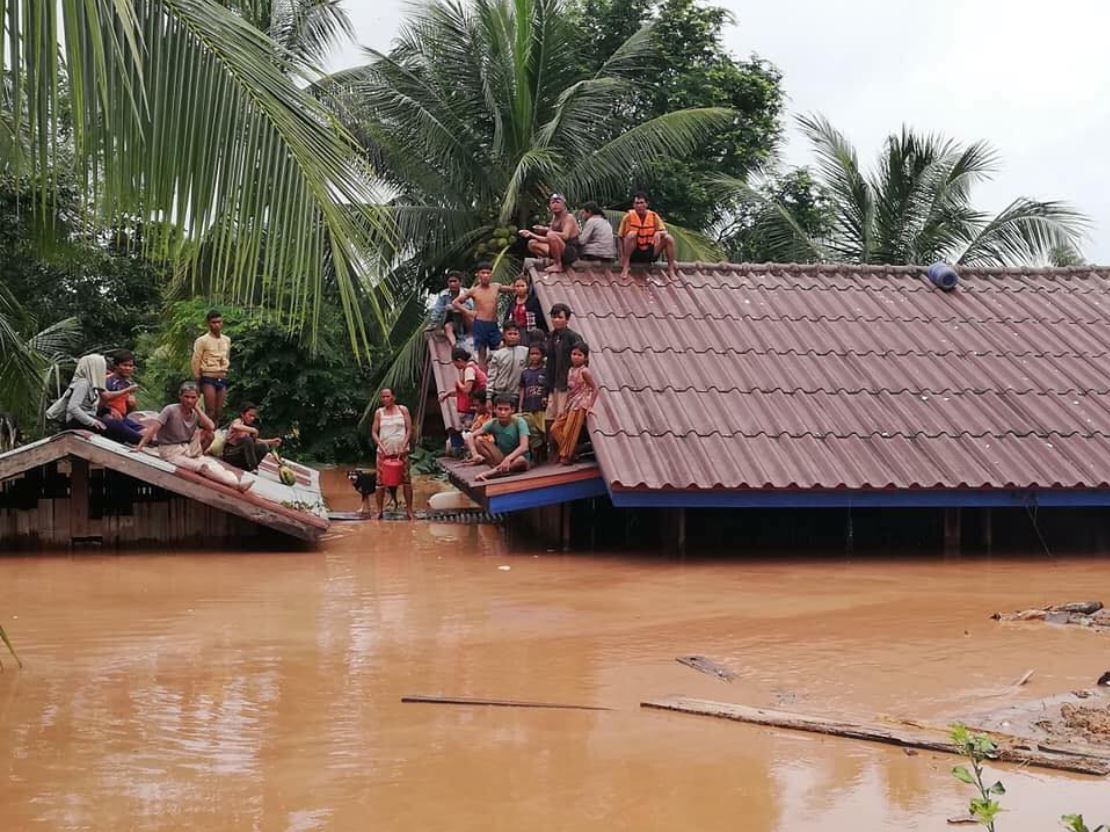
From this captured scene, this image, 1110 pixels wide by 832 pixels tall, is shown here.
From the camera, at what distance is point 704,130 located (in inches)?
873

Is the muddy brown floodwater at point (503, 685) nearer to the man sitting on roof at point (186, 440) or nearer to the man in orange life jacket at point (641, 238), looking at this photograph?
the man sitting on roof at point (186, 440)

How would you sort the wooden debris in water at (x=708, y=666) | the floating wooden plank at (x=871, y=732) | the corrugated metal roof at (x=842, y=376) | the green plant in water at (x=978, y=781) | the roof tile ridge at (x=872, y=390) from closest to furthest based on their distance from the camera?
1. the green plant in water at (x=978, y=781)
2. the floating wooden plank at (x=871, y=732)
3. the wooden debris in water at (x=708, y=666)
4. the corrugated metal roof at (x=842, y=376)
5. the roof tile ridge at (x=872, y=390)

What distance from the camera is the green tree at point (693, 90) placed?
24.3 metres

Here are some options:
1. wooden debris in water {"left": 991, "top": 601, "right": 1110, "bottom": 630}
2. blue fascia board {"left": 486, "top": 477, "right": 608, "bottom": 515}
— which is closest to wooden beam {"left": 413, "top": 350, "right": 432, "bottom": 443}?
blue fascia board {"left": 486, "top": 477, "right": 608, "bottom": 515}

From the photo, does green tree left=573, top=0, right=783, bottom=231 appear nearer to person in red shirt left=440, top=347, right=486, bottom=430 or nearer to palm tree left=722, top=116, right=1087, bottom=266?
palm tree left=722, top=116, right=1087, bottom=266

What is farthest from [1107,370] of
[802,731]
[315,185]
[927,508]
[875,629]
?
[315,185]

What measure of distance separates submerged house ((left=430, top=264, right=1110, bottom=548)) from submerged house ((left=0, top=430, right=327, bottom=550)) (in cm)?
191

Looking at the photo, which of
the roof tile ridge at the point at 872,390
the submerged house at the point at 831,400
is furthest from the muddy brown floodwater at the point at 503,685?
the roof tile ridge at the point at 872,390

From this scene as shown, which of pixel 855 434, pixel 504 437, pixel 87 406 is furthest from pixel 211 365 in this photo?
pixel 855 434

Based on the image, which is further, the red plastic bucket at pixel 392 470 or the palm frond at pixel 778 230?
the palm frond at pixel 778 230

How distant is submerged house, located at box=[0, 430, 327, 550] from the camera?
12008 mm

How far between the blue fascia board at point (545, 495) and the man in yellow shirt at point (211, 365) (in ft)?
12.4

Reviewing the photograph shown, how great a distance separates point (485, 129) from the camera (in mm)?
21922

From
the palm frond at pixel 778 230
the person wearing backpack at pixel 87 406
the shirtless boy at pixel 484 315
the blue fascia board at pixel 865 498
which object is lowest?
the blue fascia board at pixel 865 498
